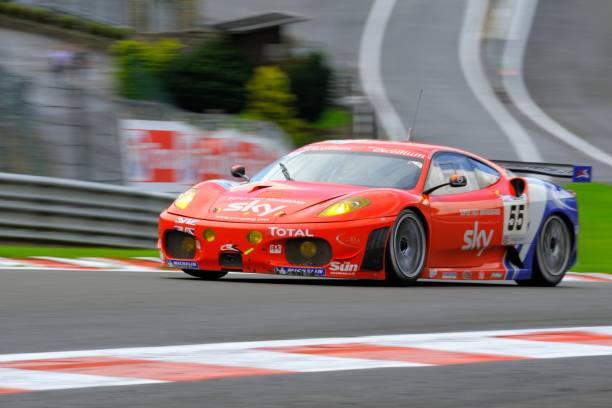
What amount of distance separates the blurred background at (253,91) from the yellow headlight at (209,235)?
4.78 meters

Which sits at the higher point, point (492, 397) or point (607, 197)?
point (492, 397)

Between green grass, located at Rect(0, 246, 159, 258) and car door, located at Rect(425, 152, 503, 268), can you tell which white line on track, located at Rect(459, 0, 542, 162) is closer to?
green grass, located at Rect(0, 246, 159, 258)

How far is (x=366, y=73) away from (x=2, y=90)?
70.1 ft

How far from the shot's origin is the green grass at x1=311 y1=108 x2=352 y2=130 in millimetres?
27891

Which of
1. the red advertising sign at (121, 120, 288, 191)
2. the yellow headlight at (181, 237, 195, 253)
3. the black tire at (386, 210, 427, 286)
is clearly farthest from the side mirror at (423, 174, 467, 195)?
the red advertising sign at (121, 120, 288, 191)

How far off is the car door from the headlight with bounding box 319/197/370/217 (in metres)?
0.78

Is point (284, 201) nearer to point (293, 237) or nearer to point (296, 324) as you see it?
point (293, 237)

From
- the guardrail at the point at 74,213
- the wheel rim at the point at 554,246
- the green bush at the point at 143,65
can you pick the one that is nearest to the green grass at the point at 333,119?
the green bush at the point at 143,65

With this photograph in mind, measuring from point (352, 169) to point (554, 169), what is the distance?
2.57 m

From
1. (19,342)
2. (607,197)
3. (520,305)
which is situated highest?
(19,342)

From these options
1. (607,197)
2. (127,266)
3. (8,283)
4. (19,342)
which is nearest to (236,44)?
(607,197)

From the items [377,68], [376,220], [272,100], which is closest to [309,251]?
[376,220]

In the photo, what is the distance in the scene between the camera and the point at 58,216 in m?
13.6

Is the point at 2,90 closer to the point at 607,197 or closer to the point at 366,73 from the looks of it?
the point at 607,197
